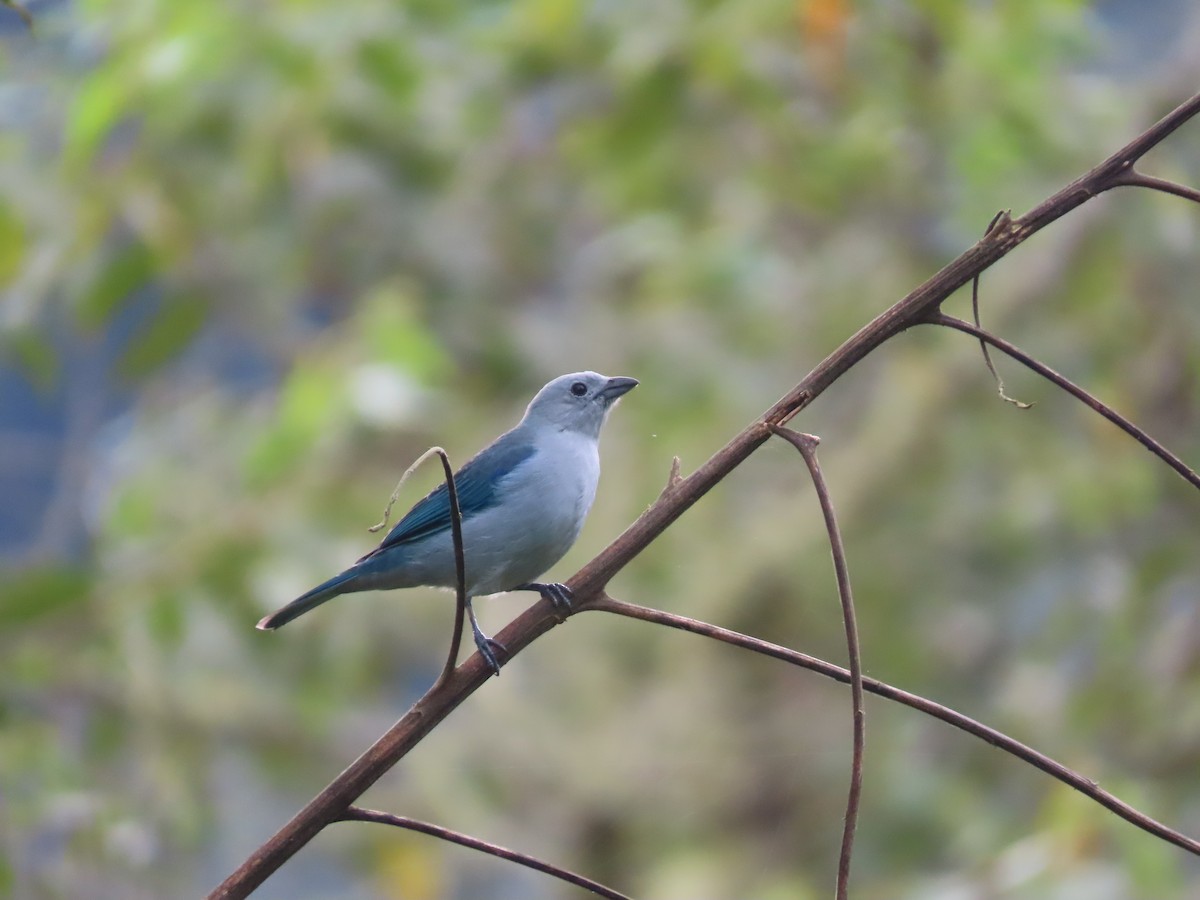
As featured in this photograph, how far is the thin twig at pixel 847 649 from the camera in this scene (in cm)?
127

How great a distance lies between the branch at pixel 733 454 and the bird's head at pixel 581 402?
1.67 meters

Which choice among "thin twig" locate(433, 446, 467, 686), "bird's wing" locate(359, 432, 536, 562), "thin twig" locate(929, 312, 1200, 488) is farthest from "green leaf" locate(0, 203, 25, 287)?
"thin twig" locate(929, 312, 1200, 488)

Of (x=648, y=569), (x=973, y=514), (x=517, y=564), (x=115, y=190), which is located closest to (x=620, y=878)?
(x=648, y=569)

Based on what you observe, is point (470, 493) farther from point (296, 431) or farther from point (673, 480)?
point (673, 480)

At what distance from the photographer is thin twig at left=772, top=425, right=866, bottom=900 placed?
1271mm

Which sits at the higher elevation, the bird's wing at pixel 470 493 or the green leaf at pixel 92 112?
the green leaf at pixel 92 112

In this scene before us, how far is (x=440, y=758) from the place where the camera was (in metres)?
4.75

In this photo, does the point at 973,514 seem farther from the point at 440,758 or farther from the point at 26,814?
the point at 26,814

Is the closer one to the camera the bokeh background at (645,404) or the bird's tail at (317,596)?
the bird's tail at (317,596)

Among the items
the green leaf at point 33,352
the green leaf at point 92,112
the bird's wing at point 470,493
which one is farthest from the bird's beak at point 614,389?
the green leaf at point 92,112

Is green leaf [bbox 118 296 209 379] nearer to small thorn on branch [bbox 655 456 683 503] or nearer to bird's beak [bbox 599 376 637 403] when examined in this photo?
bird's beak [bbox 599 376 637 403]

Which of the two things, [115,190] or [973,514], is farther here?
[973,514]

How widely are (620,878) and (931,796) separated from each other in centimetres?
121

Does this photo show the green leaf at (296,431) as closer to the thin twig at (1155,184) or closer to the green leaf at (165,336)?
the green leaf at (165,336)
